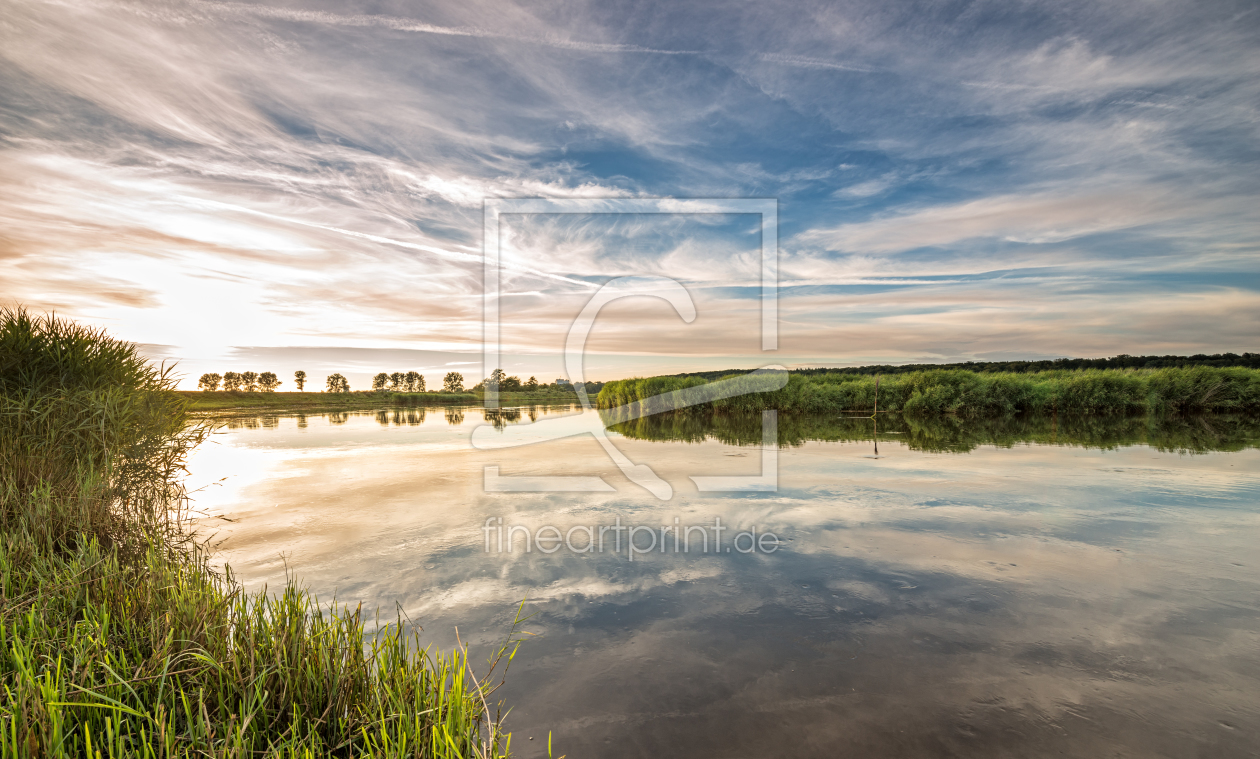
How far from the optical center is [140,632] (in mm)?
3445

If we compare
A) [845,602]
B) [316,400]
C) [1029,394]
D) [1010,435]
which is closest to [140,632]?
[845,602]

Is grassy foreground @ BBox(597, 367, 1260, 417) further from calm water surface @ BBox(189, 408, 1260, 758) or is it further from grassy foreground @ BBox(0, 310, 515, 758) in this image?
grassy foreground @ BBox(0, 310, 515, 758)

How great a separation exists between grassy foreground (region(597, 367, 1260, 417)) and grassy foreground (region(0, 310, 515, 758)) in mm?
32106

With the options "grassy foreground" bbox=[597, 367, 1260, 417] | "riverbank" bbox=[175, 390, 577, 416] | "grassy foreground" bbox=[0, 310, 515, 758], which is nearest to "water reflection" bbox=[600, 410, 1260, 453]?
"grassy foreground" bbox=[597, 367, 1260, 417]

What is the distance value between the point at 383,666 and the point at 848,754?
251 cm

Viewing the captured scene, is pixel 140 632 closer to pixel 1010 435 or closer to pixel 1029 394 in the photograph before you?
pixel 1010 435

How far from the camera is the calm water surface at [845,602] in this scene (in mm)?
3174

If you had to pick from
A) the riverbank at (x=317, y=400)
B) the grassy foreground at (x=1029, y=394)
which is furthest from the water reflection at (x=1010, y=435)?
the riverbank at (x=317, y=400)

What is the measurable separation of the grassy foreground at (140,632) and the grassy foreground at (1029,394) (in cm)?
3211

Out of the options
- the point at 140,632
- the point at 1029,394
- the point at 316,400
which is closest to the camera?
the point at 140,632

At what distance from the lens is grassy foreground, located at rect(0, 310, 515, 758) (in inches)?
98.0

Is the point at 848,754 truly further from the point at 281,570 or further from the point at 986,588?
the point at 281,570

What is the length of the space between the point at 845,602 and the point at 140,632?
5.20 meters

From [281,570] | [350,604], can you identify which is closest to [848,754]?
[350,604]
